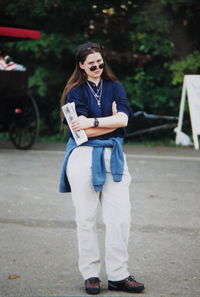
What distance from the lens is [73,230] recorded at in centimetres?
678

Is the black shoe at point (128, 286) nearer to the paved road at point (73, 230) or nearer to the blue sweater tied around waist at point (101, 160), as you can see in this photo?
the paved road at point (73, 230)

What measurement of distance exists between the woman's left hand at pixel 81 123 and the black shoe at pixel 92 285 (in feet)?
3.19

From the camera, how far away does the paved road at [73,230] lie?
5.14 meters

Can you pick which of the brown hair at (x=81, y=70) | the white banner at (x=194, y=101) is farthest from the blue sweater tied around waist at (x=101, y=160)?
the white banner at (x=194, y=101)

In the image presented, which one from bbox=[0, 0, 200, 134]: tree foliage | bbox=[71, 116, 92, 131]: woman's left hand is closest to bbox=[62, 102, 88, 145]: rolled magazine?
bbox=[71, 116, 92, 131]: woman's left hand

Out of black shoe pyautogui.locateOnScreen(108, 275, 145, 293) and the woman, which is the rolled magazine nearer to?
the woman

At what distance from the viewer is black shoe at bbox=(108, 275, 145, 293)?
16.0ft

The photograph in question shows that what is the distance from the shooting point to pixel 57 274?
534 cm

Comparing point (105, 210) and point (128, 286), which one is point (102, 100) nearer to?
point (105, 210)

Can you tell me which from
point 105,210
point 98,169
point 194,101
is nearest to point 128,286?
point 105,210

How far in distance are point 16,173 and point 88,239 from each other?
504 cm

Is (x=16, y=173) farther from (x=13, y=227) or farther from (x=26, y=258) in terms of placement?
(x=26, y=258)

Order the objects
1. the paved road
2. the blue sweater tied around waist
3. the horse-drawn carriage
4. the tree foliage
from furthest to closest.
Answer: the tree foliage
the horse-drawn carriage
the paved road
the blue sweater tied around waist

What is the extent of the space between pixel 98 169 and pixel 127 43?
11.1 m
